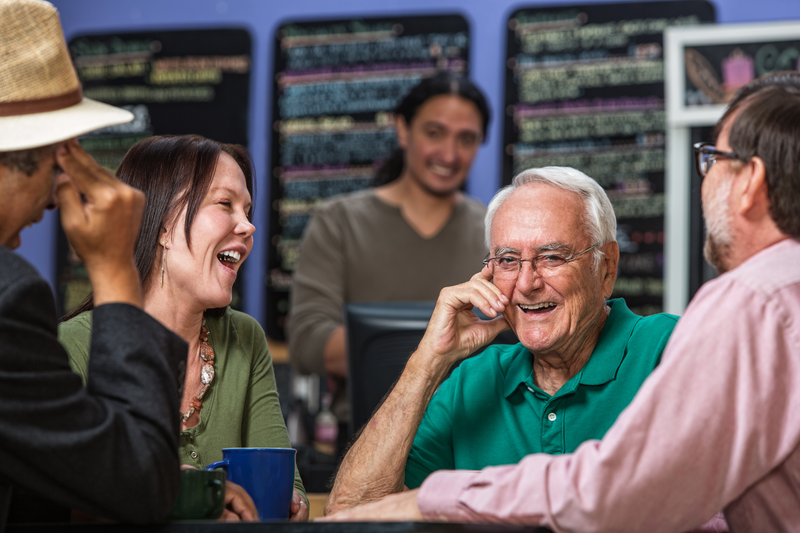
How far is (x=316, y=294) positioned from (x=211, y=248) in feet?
5.02

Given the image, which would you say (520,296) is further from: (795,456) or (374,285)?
(374,285)

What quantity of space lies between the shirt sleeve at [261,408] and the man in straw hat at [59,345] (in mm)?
574

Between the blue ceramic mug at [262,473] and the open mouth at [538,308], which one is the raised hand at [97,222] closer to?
the blue ceramic mug at [262,473]

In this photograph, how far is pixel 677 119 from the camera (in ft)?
11.6

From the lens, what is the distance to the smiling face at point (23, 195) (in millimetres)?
1016

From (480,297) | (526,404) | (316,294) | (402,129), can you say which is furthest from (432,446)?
(402,129)

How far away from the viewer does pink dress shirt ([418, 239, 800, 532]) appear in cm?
96

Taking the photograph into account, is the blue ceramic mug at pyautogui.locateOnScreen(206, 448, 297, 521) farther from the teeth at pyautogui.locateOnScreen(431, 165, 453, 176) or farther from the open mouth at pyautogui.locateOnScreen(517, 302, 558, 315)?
the teeth at pyautogui.locateOnScreen(431, 165, 453, 176)

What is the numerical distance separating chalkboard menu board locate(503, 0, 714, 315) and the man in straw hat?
2.93 m

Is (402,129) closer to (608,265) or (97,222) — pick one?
(608,265)

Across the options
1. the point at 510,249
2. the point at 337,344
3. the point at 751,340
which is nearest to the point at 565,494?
the point at 751,340

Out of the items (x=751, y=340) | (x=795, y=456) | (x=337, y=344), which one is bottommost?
(x=337, y=344)

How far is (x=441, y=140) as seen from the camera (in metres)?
3.32

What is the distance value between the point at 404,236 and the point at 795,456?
2.36 m
